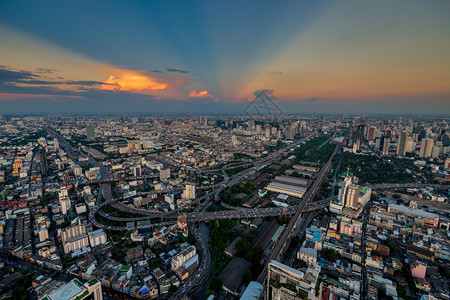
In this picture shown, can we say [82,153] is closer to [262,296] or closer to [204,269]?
[204,269]

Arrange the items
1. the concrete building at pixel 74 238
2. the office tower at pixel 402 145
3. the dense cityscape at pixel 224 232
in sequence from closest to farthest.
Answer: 1. the dense cityscape at pixel 224 232
2. the concrete building at pixel 74 238
3. the office tower at pixel 402 145

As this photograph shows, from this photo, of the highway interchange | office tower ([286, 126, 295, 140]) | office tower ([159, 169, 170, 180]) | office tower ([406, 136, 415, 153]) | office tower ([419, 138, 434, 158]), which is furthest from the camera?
office tower ([286, 126, 295, 140])

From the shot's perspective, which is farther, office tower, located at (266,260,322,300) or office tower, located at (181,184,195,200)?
office tower, located at (181,184,195,200)

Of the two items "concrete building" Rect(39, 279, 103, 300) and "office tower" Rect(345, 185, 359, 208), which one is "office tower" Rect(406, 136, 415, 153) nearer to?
"office tower" Rect(345, 185, 359, 208)

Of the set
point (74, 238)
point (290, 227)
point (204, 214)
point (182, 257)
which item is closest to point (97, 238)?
point (74, 238)

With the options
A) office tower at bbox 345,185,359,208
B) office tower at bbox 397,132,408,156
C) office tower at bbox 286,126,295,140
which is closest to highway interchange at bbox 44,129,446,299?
office tower at bbox 345,185,359,208

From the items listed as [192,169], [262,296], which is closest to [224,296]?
[262,296]

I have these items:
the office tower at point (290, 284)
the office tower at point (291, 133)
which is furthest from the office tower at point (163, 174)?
the office tower at point (291, 133)

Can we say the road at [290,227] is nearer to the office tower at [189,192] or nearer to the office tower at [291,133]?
the office tower at [189,192]
